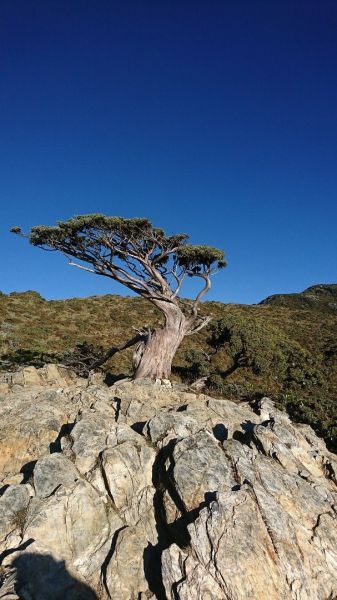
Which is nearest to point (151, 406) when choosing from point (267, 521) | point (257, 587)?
point (267, 521)

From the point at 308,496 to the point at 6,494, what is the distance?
7520mm

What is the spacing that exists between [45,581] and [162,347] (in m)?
11.1

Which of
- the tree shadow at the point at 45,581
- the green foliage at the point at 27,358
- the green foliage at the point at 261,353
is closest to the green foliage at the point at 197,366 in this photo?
the green foliage at the point at 261,353

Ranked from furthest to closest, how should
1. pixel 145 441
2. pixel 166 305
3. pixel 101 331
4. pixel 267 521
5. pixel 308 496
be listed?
1. pixel 101 331
2. pixel 166 305
3. pixel 145 441
4. pixel 308 496
5. pixel 267 521

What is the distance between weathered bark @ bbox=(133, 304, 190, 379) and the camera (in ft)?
58.9

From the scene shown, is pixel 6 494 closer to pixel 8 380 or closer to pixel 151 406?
pixel 151 406

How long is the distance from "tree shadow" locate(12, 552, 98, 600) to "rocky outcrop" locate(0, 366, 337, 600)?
0.02 meters

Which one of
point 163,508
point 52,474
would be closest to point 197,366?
point 163,508

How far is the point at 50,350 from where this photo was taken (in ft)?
100.0

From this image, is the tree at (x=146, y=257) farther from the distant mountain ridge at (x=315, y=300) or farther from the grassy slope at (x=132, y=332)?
the distant mountain ridge at (x=315, y=300)

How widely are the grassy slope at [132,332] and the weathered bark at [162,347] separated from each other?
360 centimetres

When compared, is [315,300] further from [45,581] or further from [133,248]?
[45,581]

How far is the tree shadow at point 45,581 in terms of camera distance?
7.96 m

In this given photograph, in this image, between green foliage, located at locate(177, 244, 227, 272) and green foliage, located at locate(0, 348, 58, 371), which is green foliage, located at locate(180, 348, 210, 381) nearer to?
green foliage, located at locate(177, 244, 227, 272)
